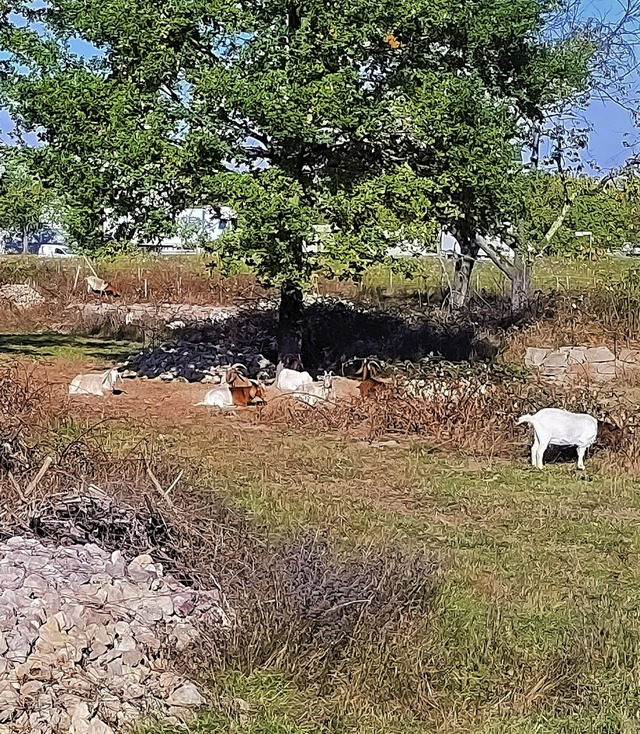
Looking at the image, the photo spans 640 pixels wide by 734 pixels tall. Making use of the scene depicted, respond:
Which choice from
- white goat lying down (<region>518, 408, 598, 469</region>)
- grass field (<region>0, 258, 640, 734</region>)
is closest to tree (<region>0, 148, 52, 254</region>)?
grass field (<region>0, 258, 640, 734</region>)

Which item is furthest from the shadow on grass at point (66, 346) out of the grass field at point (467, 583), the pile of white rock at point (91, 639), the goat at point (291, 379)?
the pile of white rock at point (91, 639)

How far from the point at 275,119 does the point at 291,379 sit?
3.60 metres

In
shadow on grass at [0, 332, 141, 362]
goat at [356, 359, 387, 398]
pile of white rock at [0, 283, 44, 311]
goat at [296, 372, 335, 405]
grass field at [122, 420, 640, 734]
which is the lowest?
A: shadow on grass at [0, 332, 141, 362]

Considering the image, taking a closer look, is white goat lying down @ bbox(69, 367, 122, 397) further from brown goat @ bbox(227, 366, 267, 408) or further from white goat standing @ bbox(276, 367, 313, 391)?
white goat standing @ bbox(276, 367, 313, 391)

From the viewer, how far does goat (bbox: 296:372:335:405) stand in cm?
1372

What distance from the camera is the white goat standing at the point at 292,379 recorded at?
1460 centimetres

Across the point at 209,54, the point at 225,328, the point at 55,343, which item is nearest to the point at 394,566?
the point at 209,54

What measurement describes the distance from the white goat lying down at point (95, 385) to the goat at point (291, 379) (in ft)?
7.11

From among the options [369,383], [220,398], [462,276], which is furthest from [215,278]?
[369,383]

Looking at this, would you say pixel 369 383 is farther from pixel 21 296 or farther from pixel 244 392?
pixel 21 296

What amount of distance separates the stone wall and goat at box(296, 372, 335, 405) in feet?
11.2

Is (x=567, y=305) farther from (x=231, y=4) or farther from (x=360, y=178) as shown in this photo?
(x=231, y=4)

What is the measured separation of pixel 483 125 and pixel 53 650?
10427 millimetres

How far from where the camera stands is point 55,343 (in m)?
22.1
